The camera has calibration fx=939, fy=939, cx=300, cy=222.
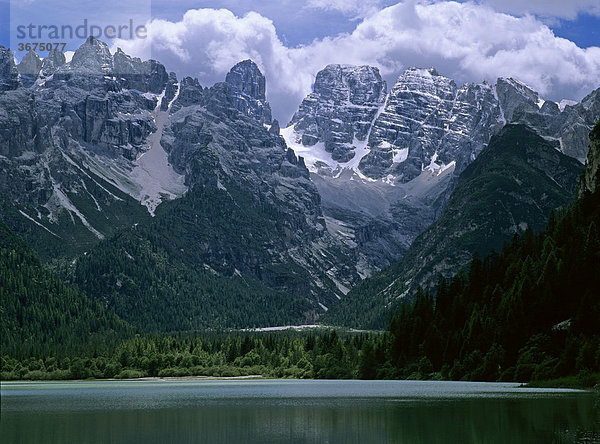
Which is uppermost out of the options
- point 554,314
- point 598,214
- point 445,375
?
point 598,214

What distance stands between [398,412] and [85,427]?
107 ft

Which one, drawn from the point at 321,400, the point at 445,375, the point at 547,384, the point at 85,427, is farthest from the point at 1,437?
the point at 445,375

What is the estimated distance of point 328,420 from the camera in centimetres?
9400

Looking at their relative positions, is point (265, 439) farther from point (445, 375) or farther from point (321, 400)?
point (445, 375)

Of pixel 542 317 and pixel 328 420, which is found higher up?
pixel 542 317

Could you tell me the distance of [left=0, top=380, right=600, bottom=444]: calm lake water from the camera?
77.8 metres

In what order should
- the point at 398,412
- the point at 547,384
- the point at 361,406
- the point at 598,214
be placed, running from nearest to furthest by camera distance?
the point at 398,412 < the point at 361,406 < the point at 547,384 < the point at 598,214

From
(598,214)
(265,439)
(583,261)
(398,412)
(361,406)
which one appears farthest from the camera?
(598,214)

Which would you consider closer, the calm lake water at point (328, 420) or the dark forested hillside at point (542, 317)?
the calm lake water at point (328, 420)

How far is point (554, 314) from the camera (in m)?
158

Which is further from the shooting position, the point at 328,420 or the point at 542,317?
the point at 542,317

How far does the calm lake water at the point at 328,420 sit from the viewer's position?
3061 inches

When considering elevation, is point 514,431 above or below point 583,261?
below

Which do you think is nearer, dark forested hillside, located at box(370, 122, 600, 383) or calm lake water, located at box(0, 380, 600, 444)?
calm lake water, located at box(0, 380, 600, 444)
